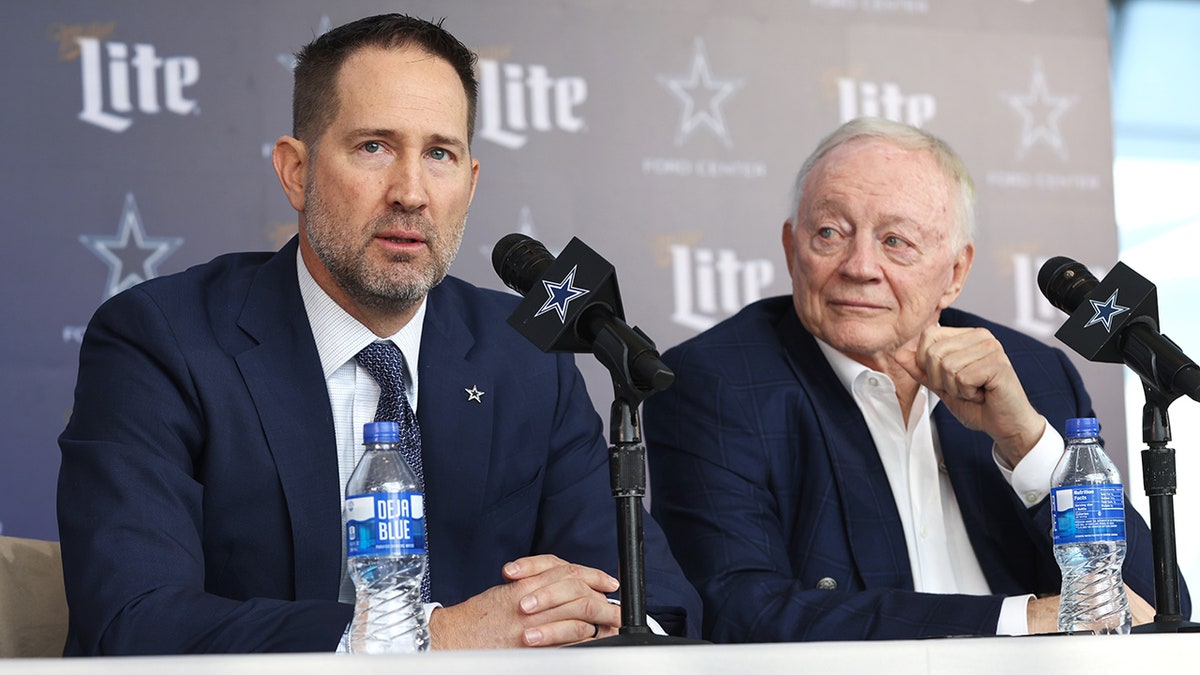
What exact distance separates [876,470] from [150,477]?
1.37 metres

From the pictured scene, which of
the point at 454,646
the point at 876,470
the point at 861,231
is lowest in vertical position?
the point at 454,646

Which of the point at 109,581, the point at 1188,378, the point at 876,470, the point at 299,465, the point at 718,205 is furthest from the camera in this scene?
the point at 718,205

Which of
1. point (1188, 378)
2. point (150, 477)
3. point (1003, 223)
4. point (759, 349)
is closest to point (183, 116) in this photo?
point (759, 349)

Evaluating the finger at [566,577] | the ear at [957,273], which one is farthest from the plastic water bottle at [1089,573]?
the ear at [957,273]

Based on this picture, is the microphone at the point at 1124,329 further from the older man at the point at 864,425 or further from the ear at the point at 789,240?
the ear at the point at 789,240

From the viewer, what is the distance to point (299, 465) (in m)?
2.17

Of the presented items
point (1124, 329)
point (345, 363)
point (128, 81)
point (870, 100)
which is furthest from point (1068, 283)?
point (128, 81)

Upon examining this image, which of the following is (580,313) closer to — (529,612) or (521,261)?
(521,261)

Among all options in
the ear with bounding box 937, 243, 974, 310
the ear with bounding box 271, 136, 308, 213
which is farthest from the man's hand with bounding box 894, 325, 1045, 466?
the ear with bounding box 271, 136, 308, 213

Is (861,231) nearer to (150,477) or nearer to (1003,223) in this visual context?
(150,477)

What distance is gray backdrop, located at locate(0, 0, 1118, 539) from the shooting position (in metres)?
3.81

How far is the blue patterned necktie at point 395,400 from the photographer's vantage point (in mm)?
2258

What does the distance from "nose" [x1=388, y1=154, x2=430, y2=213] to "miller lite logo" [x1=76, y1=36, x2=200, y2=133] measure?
190 cm

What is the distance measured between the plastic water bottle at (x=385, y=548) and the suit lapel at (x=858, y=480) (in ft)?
3.47
